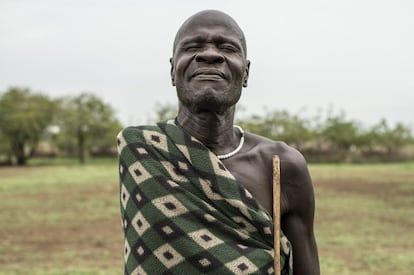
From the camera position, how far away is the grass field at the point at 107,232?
702 centimetres

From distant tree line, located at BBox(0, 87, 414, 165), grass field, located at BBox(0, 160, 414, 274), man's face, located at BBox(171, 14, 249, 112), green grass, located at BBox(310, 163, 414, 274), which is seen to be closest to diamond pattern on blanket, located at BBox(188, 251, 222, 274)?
man's face, located at BBox(171, 14, 249, 112)

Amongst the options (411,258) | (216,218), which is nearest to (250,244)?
(216,218)

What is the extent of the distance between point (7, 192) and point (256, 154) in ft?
→ 54.3

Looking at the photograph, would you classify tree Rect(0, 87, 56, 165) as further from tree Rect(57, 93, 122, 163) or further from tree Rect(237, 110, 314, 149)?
tree Rect(237, 110, 314, 149)

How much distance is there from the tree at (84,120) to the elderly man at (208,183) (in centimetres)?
4289

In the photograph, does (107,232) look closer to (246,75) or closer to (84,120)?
(246,75)

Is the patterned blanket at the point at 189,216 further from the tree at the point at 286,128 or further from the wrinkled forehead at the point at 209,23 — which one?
the tree at the point at 286,128

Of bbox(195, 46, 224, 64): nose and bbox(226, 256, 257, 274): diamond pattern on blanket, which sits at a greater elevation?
bbox(195, 46, 224, 64): nose

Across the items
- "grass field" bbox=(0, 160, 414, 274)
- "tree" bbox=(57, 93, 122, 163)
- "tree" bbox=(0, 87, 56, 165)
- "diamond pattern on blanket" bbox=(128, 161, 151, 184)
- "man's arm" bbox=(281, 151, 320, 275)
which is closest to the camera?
"diamond pattern on blanket" bbox=(128, 161, 151, 184)

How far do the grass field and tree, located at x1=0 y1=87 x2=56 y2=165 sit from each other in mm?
24582

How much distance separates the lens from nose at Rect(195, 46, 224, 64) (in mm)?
1728

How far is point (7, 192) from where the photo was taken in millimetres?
16906

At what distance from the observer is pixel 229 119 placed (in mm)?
1883

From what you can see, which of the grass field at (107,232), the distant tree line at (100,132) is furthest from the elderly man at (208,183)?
the distant tree line at (100,132)
